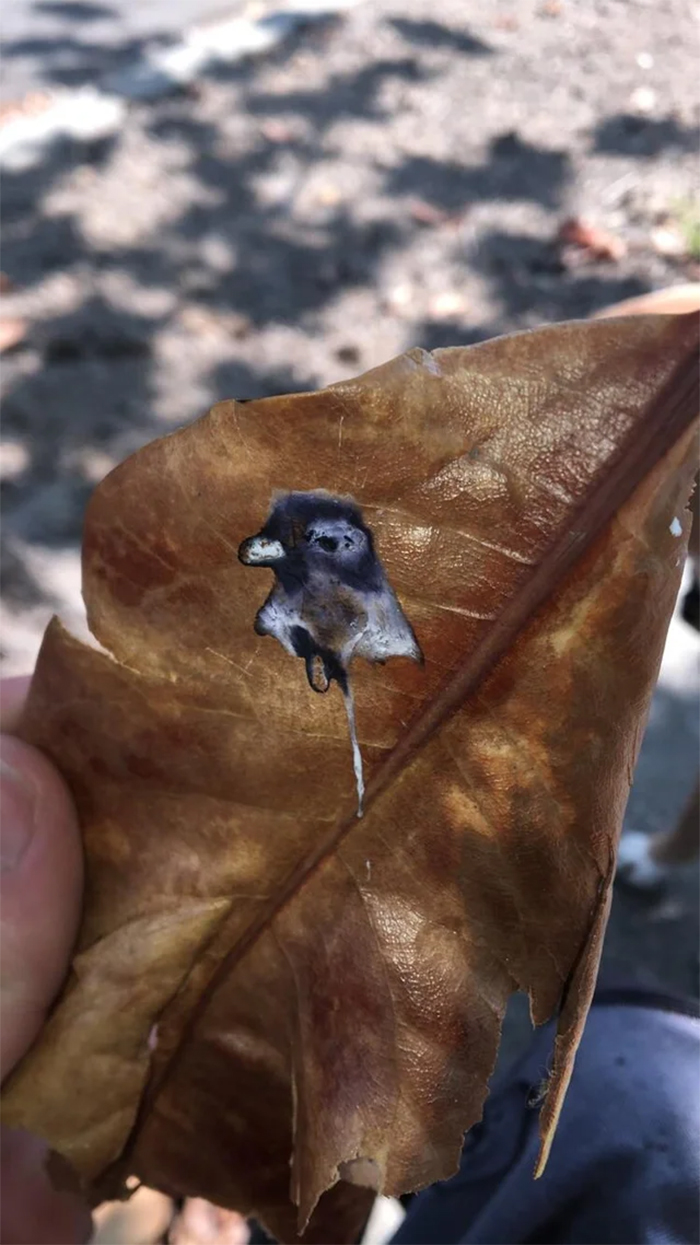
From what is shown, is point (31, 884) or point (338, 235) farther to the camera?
point (338, 235)

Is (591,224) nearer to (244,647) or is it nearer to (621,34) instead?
(621,34)

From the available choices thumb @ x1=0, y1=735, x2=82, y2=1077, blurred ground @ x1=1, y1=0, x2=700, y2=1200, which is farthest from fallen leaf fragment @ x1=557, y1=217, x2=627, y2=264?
thumb @ x1=0, y1=735, x2=82, y2=1077

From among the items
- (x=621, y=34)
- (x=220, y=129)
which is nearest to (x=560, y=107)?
(x=621, y=34)

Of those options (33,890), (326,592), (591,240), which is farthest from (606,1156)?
(591,240)

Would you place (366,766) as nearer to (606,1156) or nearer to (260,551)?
(260,551)

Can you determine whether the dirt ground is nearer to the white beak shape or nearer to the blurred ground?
the blurred ground

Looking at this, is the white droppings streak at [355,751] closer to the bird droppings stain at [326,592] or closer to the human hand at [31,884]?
the bird droppings stain at [326,592]
